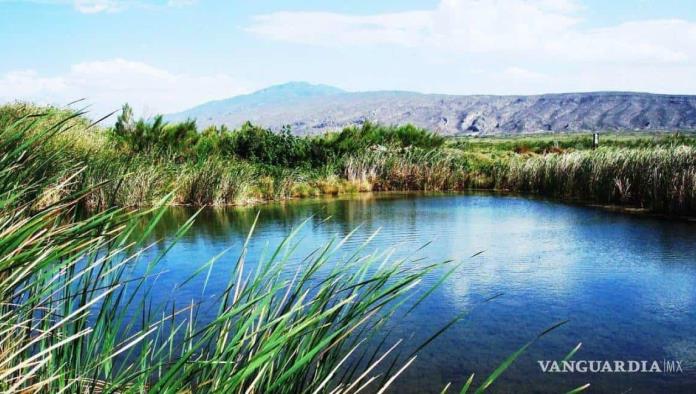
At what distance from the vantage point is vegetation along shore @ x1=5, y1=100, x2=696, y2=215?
415 inches

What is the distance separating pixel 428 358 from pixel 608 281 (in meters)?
2.59

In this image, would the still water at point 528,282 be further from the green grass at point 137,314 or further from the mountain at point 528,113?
the mountain at point 528,113

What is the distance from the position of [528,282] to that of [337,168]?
451 inches

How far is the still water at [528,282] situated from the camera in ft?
12.0

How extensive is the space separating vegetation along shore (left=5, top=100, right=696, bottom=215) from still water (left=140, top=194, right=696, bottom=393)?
964 mm

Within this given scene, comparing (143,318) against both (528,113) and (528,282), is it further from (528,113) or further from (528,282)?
(528,113)

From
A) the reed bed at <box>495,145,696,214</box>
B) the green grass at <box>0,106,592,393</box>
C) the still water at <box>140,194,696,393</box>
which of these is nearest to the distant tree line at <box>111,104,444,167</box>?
the reed bed at <box>495,145,696,214</box>

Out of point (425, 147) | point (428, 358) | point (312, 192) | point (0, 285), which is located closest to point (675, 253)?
point (428, 358)

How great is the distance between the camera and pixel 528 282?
5.61 metres

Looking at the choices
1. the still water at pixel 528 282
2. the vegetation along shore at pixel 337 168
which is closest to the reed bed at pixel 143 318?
the still water at pixel 528 282

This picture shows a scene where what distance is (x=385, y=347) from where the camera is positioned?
397 cm

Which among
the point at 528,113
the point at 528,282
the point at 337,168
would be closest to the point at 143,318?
the point at 528,282

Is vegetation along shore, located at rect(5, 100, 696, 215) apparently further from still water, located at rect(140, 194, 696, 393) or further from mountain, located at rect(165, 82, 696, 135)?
mountain, located at rect(165, 82, 696, 135)

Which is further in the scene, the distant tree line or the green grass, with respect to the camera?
the distant tree line
